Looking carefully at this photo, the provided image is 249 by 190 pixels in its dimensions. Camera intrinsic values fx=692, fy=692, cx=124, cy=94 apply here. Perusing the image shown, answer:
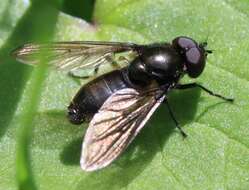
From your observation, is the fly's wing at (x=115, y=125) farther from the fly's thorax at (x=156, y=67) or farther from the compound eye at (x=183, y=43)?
the compound eye at (x=183, y=43)

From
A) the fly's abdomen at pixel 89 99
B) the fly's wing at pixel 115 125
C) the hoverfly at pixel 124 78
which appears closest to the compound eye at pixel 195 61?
the hoverfly at pixel 124 78

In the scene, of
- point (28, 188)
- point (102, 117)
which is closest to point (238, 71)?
point (102, 117)

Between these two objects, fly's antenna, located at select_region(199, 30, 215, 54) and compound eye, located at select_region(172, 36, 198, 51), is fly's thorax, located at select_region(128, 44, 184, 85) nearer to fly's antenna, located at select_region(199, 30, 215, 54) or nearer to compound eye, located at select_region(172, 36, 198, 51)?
compound eye, located at select_region(172, 36, 198, 51)

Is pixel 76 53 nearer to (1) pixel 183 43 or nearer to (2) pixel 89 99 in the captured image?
(2) pixel 89 99

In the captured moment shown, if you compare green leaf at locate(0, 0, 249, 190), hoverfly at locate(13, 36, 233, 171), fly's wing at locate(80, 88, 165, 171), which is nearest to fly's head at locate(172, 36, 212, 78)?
hoverfly at locate(13, 36, 233, 171)

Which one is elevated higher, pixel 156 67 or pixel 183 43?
pixel 183 43

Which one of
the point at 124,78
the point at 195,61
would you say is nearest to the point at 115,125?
the point at 124,78
